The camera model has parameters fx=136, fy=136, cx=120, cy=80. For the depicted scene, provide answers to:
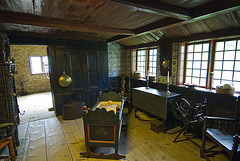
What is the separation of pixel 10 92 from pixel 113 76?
3.34 meters

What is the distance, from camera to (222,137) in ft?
6.86

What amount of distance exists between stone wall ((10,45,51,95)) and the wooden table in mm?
6409

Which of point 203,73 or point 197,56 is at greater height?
point 197,56

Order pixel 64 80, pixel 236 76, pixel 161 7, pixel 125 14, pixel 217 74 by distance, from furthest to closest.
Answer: pixel 64 80 < pixel 217 74 < pixel 236 76 < pixel 125 14 < pixel 161 7

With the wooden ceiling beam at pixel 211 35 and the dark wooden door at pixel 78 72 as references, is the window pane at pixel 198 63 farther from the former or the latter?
the dark wooden door at pixel 78 72

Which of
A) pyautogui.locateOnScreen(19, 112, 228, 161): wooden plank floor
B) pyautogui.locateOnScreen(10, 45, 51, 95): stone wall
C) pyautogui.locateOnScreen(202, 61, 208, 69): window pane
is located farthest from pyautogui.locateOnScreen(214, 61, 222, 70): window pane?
pyautogui.locateOnScreen(10, 45, 51, 95): stone wall

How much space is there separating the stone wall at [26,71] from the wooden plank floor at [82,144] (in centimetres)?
459

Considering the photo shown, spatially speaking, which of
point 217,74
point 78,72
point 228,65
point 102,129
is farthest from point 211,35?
point 78,72

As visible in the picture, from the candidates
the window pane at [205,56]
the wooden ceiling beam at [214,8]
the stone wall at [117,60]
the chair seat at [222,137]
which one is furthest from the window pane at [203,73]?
the stone wall at [117,60]

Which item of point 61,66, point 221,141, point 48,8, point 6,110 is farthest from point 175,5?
point 61,66

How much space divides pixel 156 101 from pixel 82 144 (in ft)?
6.14

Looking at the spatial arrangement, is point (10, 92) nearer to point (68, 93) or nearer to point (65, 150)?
point (65, 150)

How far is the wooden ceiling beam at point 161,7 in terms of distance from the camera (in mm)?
1662

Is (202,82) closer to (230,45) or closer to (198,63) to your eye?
(198,63)
